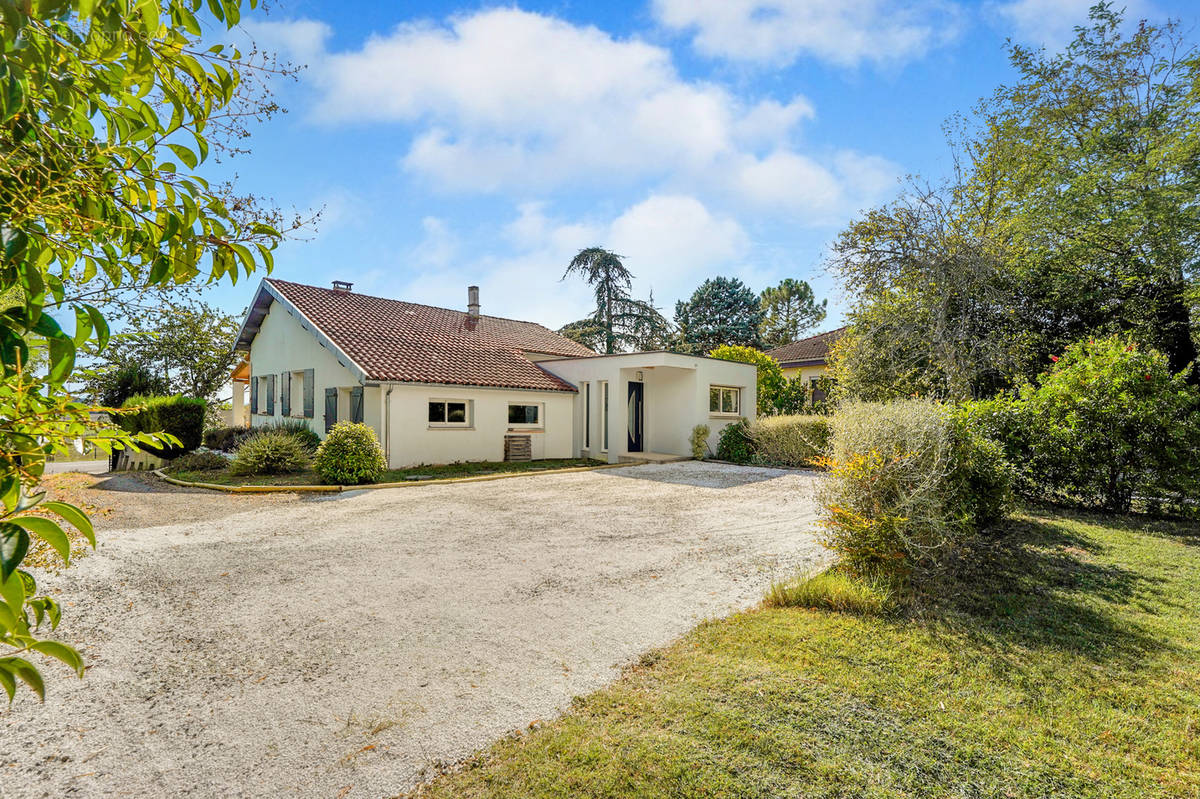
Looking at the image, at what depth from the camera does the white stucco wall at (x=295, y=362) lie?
1598cm

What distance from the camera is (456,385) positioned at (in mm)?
15531

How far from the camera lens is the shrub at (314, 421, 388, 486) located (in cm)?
1208

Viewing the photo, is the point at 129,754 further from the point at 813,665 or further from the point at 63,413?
the point at 813,665

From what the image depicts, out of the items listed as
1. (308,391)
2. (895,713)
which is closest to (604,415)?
(308,391)

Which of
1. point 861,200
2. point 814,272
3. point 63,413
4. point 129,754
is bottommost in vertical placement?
point 129,754

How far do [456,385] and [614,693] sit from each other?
13.1 meters

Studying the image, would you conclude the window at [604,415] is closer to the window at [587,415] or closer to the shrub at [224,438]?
the window at [587,415]

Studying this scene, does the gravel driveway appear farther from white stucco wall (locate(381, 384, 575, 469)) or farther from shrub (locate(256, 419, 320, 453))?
shrub (locate(256, 419, 320, 453))

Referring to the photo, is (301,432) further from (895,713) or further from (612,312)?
(612,312)

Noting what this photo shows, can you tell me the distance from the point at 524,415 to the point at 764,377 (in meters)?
11.9

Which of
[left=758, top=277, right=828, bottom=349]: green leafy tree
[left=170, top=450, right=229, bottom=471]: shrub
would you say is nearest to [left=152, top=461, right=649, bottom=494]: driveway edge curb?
[left=170, top=450, right=229, bottom=471]: shrub

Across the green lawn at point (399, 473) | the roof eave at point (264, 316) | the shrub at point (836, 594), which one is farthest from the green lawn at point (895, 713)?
the roof eave at point (264, 316)

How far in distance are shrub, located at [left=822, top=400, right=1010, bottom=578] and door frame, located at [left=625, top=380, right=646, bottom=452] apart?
12801 millimetres

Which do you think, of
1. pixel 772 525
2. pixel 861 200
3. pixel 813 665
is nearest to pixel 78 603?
pixel 813 665
